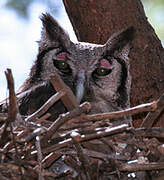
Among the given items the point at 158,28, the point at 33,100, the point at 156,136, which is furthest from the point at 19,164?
the point at 158,28

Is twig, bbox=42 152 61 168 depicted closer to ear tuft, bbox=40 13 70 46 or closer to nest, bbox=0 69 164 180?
nest, bbox=0 69 164 180

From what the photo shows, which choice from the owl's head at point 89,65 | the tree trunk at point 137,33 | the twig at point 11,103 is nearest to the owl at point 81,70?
the owl's head at point 89,65

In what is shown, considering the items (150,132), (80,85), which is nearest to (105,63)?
(80,85)

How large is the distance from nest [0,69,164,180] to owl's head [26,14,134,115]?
0.63m

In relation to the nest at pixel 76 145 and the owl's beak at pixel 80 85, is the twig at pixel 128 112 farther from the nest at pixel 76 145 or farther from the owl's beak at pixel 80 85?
the owl's beak at pixel 80 85

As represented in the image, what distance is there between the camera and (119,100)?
3658 millimetres

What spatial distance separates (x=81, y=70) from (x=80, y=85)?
129 millimetres

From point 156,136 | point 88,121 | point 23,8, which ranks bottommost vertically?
→ point 156,136

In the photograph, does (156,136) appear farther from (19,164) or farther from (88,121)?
(19,164)

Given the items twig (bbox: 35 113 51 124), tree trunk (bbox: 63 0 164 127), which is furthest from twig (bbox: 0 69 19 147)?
tree trunk (bbox: 63 0 164 127)

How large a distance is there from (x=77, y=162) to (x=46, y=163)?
0.48 ft

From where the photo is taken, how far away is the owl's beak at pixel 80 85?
130 inches

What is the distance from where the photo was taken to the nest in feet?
8.42

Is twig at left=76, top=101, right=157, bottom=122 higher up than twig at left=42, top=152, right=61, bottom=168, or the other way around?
twig at left=76, top=101, right=157, bottom=122
